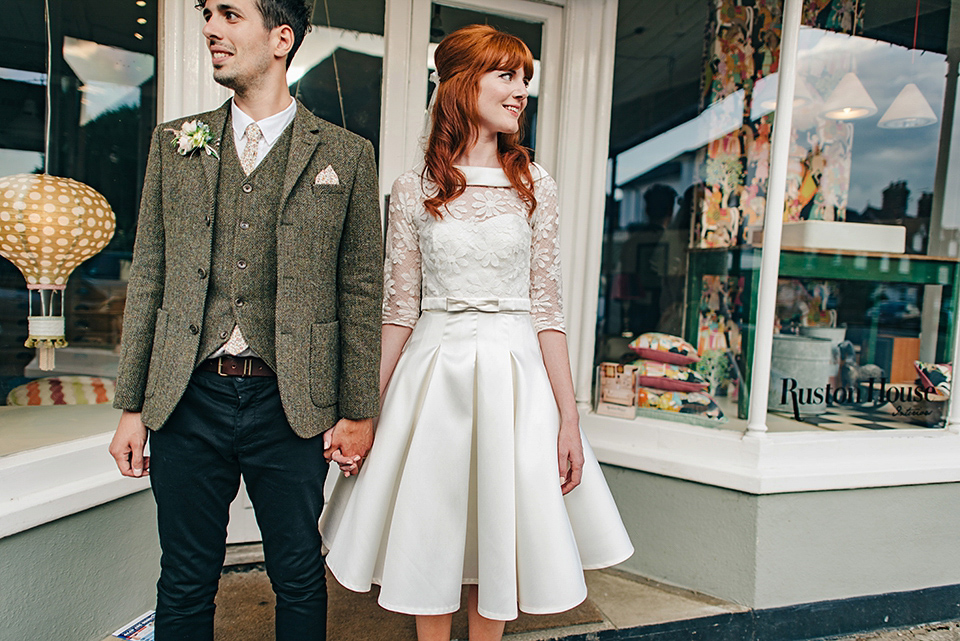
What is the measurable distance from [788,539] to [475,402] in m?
1.62

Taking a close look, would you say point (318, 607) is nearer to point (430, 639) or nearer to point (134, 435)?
point (430, 639)

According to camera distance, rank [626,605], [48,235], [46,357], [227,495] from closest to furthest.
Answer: [227,495], [48,235], [46,357], [626,605]

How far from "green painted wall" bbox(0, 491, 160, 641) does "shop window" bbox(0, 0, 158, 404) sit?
53cm

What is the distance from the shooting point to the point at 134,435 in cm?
157

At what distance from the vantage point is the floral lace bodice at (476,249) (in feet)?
5.98

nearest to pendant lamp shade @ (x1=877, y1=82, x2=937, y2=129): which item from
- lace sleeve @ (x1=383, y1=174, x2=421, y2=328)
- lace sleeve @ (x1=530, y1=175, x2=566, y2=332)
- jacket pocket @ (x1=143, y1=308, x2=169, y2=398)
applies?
lace sleeve @ (x1=530, y1=175, x2=566, y2=332)

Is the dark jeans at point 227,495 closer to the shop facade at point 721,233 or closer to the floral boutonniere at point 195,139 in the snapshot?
the floral boutonniere at point 195,139

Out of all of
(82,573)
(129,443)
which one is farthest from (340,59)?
(82,573)

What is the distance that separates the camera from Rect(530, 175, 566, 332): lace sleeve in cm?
192

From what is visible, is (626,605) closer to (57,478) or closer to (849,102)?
(57,478)

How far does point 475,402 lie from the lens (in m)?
1.82

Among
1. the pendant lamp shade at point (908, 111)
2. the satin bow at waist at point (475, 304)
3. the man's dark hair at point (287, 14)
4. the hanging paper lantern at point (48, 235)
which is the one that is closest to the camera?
the man's dark hair at point (287, 14)

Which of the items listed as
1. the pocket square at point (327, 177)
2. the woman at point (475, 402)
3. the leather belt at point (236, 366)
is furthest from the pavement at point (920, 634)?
the pocket square at point (327, 177)

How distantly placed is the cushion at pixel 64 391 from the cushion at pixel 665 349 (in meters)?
2.17
